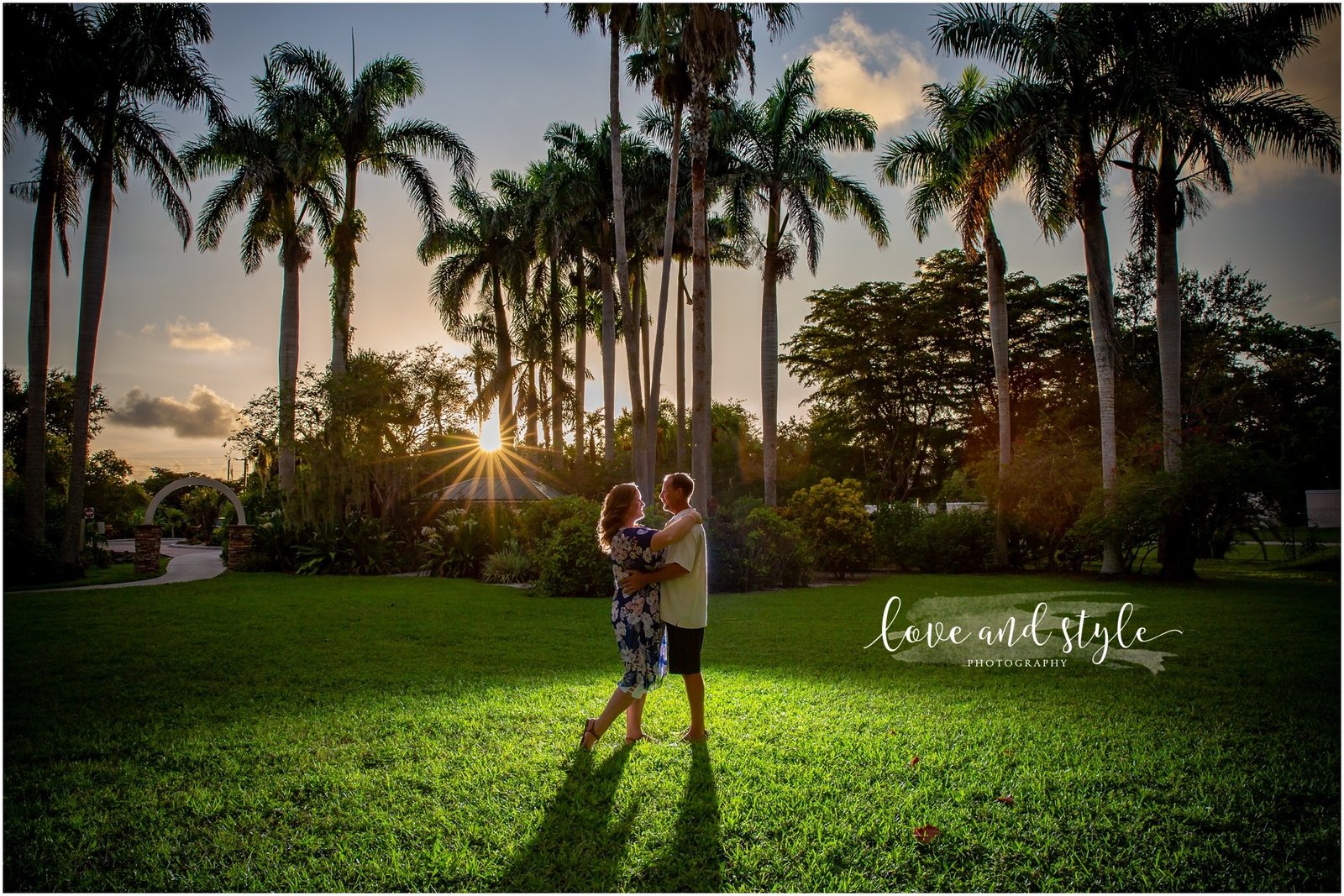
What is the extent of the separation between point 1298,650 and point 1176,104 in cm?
1153

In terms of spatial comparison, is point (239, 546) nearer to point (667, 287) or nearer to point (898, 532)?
point (667, 287)

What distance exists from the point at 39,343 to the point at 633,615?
18.7 m


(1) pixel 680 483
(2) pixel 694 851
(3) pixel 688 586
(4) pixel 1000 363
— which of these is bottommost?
(2) pixel 694 851

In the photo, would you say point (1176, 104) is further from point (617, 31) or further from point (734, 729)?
point (734, 729)

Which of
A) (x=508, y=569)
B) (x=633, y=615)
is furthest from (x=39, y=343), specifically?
(x=633, y=615)

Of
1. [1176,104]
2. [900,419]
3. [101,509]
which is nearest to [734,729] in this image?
[1176,104]

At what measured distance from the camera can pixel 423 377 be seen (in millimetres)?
25000

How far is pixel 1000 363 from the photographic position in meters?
20.6

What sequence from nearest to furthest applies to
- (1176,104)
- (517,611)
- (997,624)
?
(997,624)
(517,611)
(1176,104)

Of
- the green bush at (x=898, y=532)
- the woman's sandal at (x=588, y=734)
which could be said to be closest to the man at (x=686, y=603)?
the woman's sandal at (x=588, y=734)

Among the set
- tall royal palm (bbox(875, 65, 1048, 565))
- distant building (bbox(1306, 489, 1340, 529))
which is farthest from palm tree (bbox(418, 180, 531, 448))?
distant building (bbox(1306, 489, 1340, 529))

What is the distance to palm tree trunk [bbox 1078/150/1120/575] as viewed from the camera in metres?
16.4

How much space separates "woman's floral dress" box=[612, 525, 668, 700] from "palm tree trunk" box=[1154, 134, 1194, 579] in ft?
48.4

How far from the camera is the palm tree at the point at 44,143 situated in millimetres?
14492
